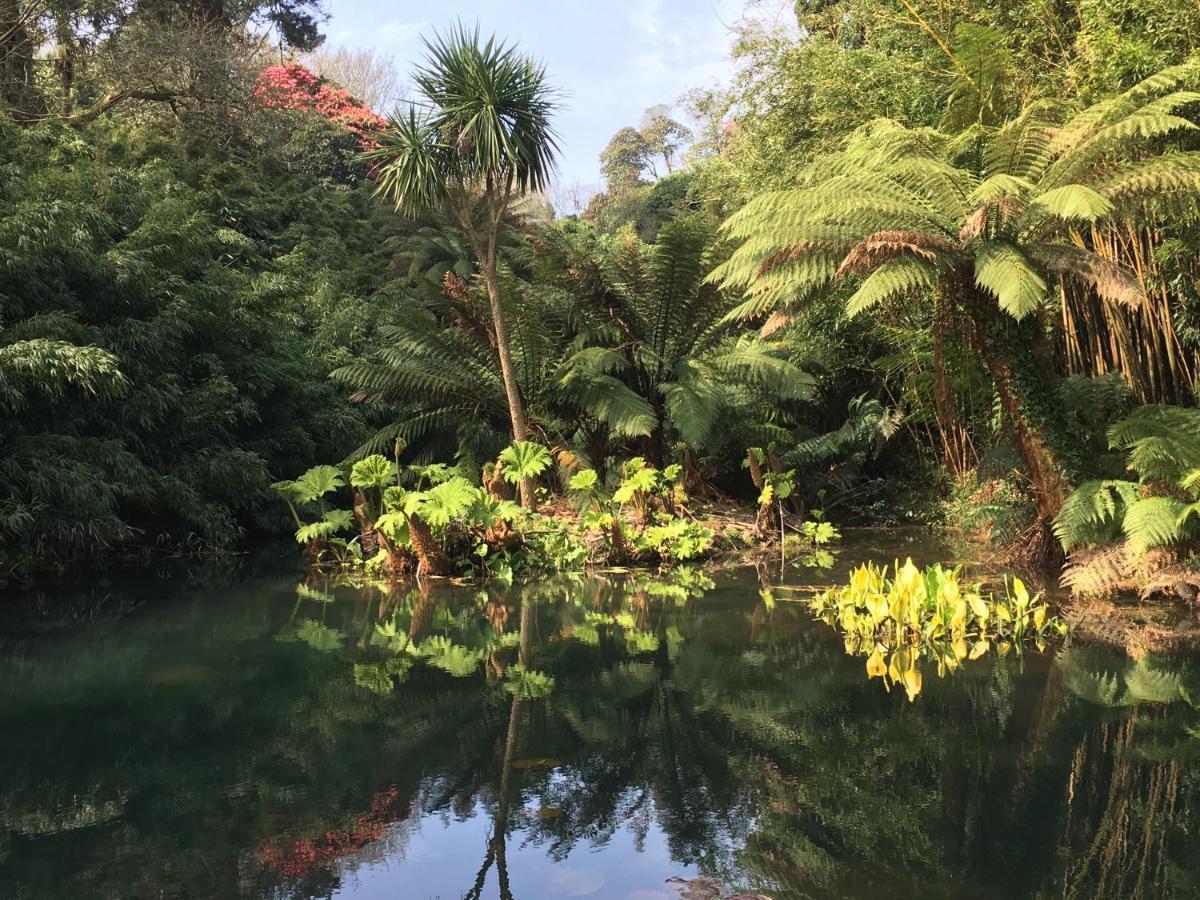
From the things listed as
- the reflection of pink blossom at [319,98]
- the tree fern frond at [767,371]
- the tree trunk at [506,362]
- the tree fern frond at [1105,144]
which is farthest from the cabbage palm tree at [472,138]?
the reflection of pink blossom at [319,98]

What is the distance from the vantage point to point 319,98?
22.8 meters

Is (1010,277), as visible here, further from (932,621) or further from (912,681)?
(912,681)

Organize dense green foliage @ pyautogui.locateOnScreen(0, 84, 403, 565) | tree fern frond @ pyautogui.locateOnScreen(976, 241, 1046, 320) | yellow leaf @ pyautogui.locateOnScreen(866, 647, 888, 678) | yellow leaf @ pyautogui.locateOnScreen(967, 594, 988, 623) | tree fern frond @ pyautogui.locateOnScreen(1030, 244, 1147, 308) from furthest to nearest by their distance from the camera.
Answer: dense green foliage @ pyautogui.locateOnScreen(0, 84, 403, 565), tree fern frond @ pyautogui.locateOnScreen(1030, 244, 1147, 308), tree fern frond @ pyautogui.locateOnScreen(976, 241, 1046, 320), yellow leaf @ pyautogui.locateOnScreen(967, 594, 988, 623), yellow leaf @ pyautogui.locateOnScreen(866, 647, 888, 678)

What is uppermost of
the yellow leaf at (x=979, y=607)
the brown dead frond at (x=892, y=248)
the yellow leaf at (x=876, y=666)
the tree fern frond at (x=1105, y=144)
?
the tree fern frond at (x=1105, y=144)

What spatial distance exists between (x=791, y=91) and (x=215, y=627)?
303 inches

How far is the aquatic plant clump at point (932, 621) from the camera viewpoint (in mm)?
3994

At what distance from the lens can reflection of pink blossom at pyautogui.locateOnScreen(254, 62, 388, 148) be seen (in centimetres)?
2145

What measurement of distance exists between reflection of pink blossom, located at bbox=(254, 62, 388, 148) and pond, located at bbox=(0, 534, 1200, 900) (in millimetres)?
19204

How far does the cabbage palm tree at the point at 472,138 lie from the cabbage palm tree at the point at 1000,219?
8.83ft

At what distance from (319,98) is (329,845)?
23.6 metres

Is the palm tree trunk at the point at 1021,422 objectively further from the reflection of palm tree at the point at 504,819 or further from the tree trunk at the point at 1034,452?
the reflection of palm tree at the point at 504,819

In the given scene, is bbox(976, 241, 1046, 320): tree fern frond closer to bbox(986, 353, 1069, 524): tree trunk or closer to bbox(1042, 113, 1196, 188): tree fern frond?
bbox(1042, 113, 1196, 188): tree fern frond

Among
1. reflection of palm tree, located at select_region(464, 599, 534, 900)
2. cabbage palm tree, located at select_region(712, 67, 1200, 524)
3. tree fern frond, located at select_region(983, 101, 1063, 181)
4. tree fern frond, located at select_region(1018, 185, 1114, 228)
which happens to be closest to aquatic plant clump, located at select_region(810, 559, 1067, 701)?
cabbage palm tree, located at select_region(712, 67, 1200, 524)

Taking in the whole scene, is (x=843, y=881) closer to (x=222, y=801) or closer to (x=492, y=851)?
(x=492, y=851)
